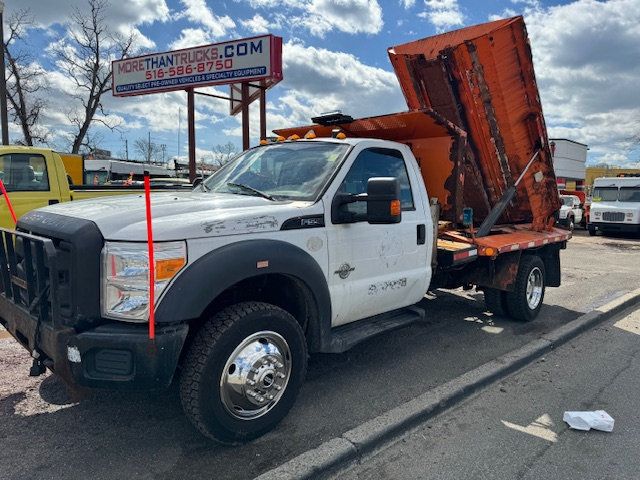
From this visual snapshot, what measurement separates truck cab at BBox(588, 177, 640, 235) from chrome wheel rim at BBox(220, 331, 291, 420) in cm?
1921

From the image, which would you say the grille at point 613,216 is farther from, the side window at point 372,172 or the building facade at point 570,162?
→ the side window at point 372,172

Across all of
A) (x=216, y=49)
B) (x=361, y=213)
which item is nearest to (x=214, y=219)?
(x=361, y=213)

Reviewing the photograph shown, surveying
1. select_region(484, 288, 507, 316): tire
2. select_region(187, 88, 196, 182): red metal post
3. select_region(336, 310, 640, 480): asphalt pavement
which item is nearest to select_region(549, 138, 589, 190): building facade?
select_region(187, 88, 196, 182): red metal post

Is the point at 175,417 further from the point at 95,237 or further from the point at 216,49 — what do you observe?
the point at 216,49

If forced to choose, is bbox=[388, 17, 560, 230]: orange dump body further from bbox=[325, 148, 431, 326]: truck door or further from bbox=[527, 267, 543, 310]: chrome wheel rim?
bbox=[325, 148, 431, 326]: truck door

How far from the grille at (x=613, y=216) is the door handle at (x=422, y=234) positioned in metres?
17.5

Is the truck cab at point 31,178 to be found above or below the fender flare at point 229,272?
above

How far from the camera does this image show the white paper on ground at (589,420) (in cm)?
349

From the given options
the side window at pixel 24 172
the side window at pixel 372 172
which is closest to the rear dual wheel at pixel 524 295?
the side window at pixel 372 172

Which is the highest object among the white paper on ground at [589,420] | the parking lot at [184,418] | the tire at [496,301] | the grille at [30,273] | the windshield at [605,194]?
the windshield at [605,194]

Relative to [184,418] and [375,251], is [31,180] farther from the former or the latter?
[375,251]

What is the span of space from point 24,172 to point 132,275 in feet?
19.2

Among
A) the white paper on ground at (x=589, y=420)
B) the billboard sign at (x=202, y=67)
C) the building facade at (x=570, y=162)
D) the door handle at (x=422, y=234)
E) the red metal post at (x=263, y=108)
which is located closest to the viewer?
the white paper on ground at (x=589, y=420)

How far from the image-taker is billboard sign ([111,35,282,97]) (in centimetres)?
1348
